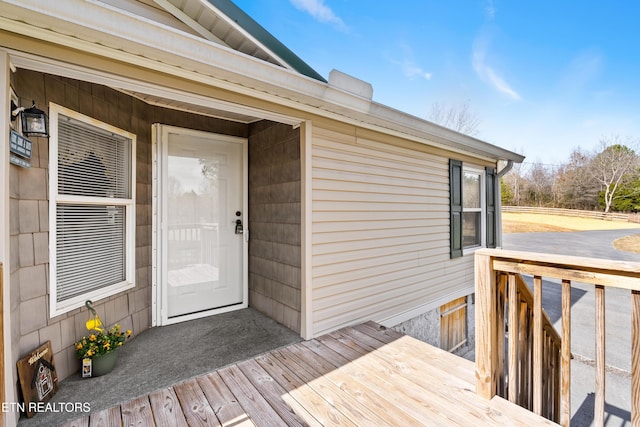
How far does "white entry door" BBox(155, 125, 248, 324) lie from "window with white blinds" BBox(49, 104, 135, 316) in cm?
33

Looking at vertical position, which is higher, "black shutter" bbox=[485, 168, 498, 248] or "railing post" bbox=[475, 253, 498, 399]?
"black shutter" bbox=[485, 168, 498, 248]

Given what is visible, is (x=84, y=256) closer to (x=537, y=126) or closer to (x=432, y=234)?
(x=432, y=234)

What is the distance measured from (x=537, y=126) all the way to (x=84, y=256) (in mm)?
27095

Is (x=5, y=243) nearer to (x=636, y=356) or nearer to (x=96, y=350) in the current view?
(x=96, y=350)

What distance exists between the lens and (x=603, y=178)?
22.6 metres

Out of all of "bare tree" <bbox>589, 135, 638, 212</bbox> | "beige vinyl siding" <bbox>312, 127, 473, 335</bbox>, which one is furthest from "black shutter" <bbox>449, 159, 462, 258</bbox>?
"bare tree" <bbox>589, 135, 638, 212</bbox>

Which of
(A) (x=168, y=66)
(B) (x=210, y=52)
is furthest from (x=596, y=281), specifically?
(A) (x=168, y=66)

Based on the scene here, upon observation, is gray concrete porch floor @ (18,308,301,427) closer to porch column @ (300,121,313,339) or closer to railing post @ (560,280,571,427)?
porch column @ (300,121,313,339)

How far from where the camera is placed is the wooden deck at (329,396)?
163 cm

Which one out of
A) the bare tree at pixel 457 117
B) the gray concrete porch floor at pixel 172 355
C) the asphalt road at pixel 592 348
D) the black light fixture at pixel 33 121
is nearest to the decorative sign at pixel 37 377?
the gray concrete porch floor at pixel 172 355

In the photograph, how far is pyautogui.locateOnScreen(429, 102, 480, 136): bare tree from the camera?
1317 cm

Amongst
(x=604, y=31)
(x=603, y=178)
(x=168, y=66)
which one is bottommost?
(x=168, y=66)

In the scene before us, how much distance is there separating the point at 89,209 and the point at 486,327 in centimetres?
305

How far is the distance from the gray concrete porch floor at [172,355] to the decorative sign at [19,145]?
1521mm
